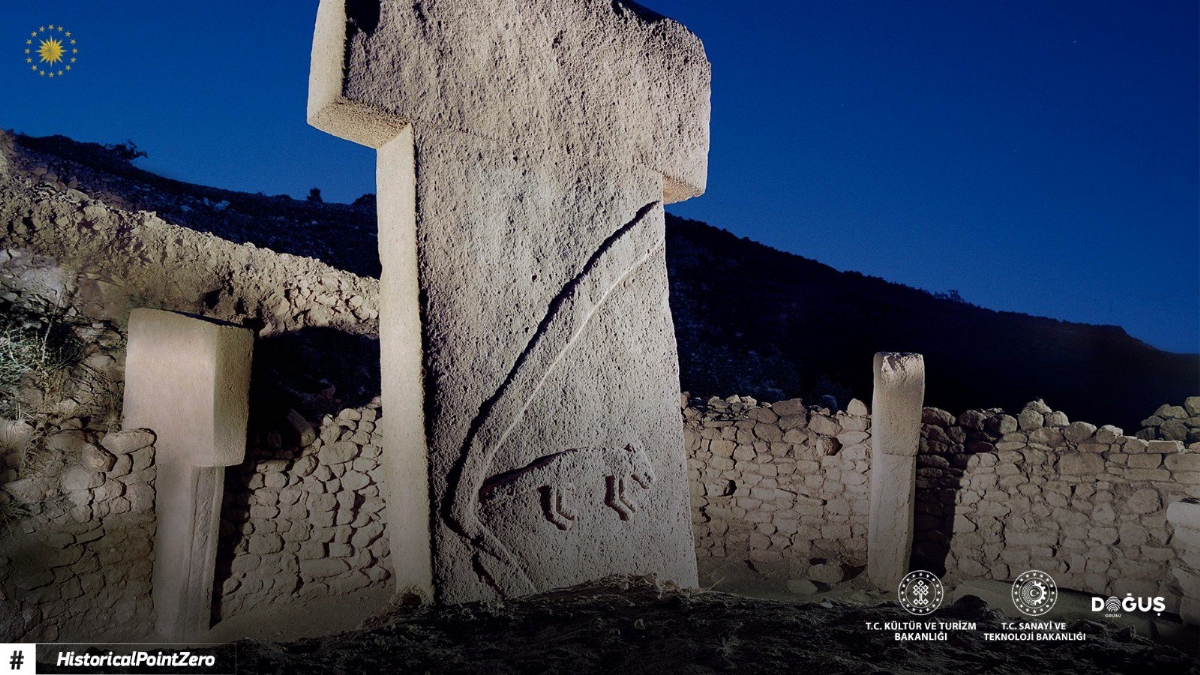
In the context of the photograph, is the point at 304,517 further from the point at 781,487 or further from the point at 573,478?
the point at 781,487

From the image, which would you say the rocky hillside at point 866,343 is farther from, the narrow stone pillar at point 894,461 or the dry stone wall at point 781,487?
the narrow stone pillar at point 894,461

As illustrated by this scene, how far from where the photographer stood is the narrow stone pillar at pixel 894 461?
223 inches

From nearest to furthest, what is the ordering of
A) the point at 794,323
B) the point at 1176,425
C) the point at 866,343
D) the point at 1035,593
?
1. the point at 1035,593
2. the point at 1176,425
3. the point at 866,343
4. the point at 794,323

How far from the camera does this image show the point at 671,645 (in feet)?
5.37

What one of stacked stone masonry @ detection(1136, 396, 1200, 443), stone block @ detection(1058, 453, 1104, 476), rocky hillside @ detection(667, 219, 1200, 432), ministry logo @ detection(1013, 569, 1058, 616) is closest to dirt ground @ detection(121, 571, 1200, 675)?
ministry logo @ detection(1013, 569, 1058, 616)

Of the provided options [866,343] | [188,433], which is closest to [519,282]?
[188,433]

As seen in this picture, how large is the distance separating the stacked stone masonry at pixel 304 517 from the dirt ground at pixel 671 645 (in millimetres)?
3989

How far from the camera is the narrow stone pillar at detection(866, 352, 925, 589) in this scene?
5.68 meters

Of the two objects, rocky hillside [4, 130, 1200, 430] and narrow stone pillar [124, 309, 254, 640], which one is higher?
rocky hillside [4, 130, 1200, 430]

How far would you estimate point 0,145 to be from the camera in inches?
367

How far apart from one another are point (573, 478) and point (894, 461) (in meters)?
4.43

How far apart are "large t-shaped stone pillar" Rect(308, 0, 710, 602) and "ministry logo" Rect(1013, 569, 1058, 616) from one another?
3.30m

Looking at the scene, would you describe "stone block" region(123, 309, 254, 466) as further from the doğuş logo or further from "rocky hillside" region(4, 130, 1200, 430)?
"rocky hillside" region(4, 130, 1200, 430)

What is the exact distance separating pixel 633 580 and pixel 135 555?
4.29 meters
